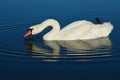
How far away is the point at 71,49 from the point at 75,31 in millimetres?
1665

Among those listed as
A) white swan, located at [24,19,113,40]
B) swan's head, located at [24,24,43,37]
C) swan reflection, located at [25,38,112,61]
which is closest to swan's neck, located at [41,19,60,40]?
white swan, located at [24,19,113,40]

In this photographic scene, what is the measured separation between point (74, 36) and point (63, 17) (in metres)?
3.14

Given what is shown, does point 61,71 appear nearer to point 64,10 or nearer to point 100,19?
point 100,19

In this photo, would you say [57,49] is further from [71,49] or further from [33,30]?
[33,30]

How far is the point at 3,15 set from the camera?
17.1 m

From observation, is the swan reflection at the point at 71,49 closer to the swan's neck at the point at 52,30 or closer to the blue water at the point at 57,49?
the blue water at the point at 57,49

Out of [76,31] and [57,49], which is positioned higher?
[76,31]

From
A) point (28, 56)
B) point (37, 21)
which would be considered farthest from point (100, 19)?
point (28, 56)

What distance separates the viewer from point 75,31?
13688 millimetres

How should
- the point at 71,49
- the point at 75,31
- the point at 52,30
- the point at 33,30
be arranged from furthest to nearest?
the point at 52,30 → the point at 33,30 → the point at 75,31 → the point at 71,49

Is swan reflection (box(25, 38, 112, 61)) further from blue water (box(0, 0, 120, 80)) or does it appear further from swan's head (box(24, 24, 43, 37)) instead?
swan's head (box(24, 24, 43, 37))

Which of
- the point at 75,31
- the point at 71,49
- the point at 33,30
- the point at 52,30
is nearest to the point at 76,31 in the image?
the point at 75,31

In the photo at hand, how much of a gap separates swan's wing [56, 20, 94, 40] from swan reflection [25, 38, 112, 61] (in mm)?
274

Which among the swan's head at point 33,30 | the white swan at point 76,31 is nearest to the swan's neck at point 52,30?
the white swan at point 76,31
